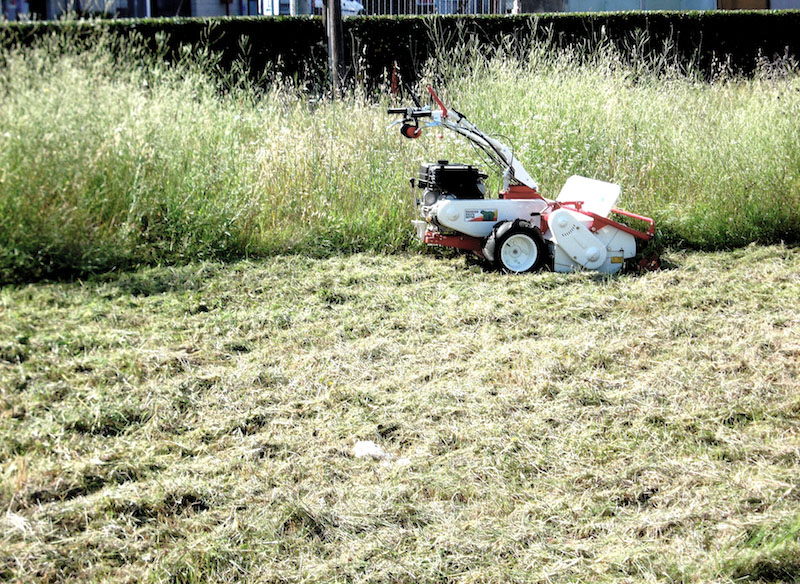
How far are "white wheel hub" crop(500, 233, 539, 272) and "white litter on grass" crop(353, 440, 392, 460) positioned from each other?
2.57m

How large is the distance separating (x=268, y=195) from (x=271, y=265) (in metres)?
0.89

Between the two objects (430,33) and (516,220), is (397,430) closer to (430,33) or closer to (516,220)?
(516,220)

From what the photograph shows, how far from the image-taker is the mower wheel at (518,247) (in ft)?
18.2

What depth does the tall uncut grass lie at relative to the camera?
544cm

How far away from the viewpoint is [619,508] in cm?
282

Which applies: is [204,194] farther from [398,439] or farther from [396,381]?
[398,439]

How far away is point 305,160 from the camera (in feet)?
21.5

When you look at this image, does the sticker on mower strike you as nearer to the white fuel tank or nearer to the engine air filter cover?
the white fuel tank

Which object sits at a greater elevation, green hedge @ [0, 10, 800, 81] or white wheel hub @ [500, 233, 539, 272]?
green hedge @ [0, 10, 800, 81]

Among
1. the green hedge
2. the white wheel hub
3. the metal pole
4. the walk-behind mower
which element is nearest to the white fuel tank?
the walk-behind mower

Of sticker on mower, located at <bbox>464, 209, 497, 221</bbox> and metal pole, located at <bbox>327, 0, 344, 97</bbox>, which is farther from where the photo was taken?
metal pole, located at <bbox>327, 0, 344, 97</bbox>

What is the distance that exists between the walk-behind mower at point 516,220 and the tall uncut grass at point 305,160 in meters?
0.65

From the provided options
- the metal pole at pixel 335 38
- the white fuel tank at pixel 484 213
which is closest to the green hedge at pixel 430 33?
the metal pole at pixel 335 38

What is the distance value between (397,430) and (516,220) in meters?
2.48
